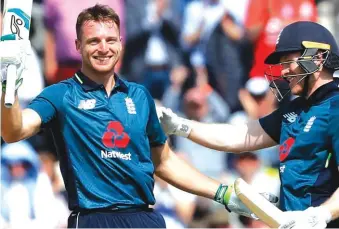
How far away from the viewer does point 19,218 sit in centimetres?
952

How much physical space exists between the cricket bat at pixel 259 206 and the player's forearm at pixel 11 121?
142cm

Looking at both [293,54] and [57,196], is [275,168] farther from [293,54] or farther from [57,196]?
[293,54]

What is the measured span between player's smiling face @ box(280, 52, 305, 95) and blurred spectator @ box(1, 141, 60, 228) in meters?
3.64

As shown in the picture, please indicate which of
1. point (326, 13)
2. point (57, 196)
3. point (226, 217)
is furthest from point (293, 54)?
point (326, 13)

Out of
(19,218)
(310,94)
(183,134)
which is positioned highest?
(310,94)

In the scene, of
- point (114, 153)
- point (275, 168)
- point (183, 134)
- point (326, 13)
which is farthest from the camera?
point (326, 13)

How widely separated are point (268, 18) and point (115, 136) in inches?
208

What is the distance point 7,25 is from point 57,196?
446cm

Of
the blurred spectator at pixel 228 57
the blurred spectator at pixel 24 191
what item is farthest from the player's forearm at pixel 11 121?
the blurred spectator at pixel 228 57

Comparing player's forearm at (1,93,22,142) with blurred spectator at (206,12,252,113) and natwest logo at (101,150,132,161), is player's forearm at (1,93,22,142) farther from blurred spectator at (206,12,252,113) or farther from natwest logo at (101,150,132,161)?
blurred spectator at (206,12,252,113)

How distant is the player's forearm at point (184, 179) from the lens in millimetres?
6371

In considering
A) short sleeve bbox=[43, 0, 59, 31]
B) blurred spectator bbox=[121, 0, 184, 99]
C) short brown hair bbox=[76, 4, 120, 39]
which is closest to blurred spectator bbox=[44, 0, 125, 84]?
short sleeve bbox=[43, 0, 59, 31]

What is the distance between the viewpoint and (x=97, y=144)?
225 inches

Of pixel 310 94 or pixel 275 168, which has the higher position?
pixel 310 94
